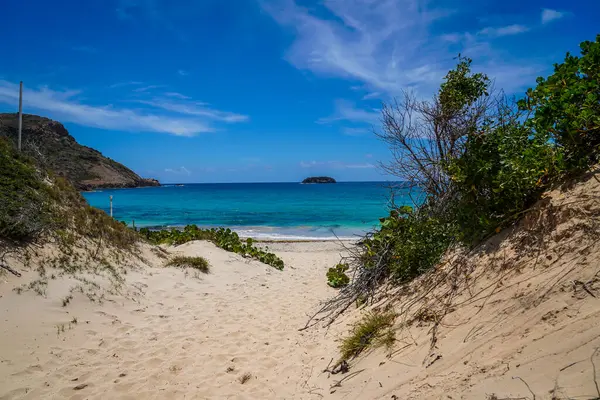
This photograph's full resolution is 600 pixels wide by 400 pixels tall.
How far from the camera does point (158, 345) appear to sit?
17.4 feet

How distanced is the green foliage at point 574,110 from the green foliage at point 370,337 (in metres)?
2.61

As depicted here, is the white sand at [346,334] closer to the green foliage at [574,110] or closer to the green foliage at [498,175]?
the green foliage at [498,175]

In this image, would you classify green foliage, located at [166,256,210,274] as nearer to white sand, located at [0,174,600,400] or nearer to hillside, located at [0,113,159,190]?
white sand, located at [0,174,600,400]

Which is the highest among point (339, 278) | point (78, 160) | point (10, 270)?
point (78, 160)

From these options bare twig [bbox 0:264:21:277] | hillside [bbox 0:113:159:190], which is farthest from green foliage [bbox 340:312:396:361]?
hillside [bbox 0:113:159:190]

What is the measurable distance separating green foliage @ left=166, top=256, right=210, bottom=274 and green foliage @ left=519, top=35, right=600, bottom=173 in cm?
851

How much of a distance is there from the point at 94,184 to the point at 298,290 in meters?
96.2

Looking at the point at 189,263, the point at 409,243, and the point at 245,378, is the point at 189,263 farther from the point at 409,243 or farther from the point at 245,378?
the point at 409,243

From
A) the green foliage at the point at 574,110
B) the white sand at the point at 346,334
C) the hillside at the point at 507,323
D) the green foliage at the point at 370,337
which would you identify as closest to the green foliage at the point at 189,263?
the white sand at the point at 346,334

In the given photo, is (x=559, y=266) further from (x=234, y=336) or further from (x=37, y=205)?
(x=37, y=205)

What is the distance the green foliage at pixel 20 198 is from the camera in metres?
6.64

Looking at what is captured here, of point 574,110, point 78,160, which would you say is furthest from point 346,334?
point 78,160

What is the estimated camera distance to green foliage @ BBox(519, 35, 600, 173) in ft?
11.7

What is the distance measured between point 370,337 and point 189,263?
6.98 metres
